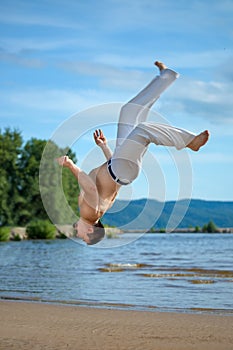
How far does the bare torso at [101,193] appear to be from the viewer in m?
6.96

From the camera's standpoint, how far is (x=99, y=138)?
280 inches

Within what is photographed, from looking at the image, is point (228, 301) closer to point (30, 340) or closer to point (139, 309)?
point (139, 309)

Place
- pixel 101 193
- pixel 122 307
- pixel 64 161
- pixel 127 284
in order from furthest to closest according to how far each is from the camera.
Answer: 1. pixel 127 284
2. pixel 122 307
3. pixel 101 193
4. pixel 64 161

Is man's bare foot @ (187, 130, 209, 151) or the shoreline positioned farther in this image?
the shoreline

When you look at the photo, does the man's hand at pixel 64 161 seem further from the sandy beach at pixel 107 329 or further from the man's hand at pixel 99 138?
the sandy beach at pixel 107 329

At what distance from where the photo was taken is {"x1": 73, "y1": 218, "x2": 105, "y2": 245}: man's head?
7.31 metres

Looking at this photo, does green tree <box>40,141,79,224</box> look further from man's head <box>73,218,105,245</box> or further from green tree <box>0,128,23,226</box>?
green tree <box>0,128,23,226</box>

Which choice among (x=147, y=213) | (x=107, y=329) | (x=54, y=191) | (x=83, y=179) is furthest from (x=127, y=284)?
(x=83, y=179)

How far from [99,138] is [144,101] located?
0.70 meters

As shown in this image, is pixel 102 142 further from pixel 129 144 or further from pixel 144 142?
pixel 144 142

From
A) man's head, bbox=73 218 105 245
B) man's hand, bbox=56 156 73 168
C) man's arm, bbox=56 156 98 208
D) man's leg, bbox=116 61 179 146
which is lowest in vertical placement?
man's head, bbox=73 218 105 245

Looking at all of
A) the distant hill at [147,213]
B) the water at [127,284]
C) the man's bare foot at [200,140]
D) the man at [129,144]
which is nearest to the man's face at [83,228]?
the man at [129,144]

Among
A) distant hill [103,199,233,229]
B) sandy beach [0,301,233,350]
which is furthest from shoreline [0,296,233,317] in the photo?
distant hill [103,199,233,229]

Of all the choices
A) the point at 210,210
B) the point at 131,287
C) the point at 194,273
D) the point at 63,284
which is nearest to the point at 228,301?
the point at 131,287
